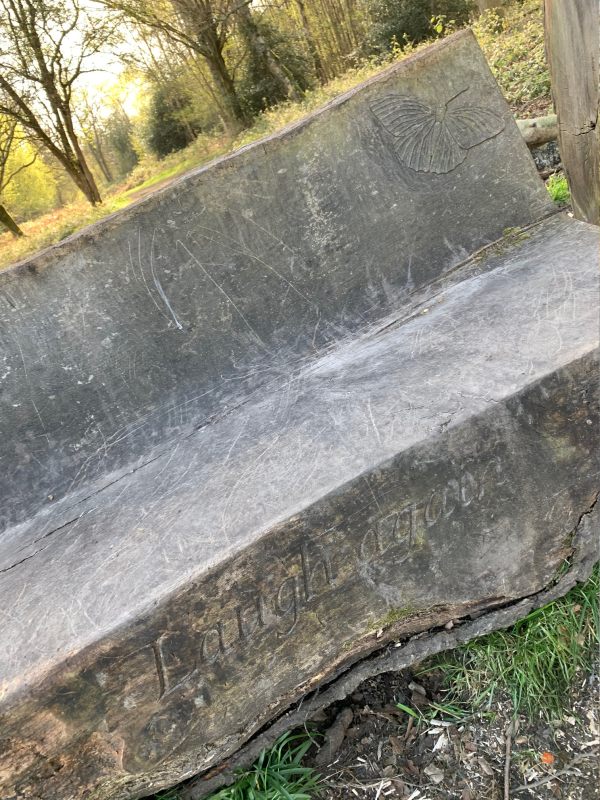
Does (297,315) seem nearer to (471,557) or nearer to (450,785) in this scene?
(471,557)

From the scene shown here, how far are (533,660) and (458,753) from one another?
34cm

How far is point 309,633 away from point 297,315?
3.91 feet

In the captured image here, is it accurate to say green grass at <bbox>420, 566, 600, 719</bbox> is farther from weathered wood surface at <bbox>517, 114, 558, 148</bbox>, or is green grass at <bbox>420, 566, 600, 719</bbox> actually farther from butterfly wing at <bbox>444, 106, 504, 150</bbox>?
weathered wood surface at <bbox>517, 114, 558, 148</bbox>

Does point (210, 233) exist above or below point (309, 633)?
above

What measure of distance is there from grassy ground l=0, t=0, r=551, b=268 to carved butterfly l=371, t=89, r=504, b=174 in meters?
0.90

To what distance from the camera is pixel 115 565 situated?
1463 mm

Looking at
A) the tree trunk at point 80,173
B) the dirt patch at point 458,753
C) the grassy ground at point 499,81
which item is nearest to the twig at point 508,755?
the dirt patch at point 458,753

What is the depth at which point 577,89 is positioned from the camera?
2402mm

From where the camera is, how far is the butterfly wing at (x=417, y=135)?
2.09 metres

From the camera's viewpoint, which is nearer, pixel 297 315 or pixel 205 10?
pixel 297 315

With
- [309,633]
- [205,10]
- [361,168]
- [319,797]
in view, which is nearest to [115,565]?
[309,633]

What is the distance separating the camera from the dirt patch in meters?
1.50

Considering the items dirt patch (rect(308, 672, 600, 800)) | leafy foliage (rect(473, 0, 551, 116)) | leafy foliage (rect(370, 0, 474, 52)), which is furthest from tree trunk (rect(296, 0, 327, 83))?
dirt patch (rect(308, 672, 600, 800))

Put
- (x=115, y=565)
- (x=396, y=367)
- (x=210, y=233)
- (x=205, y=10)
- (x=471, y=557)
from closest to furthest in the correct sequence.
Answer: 1. (x=115, y=565)
2. (x=471, y=557)
3. (x=396, y=367)
4. (x=210, y=233)
5. (x=205, y=10)
